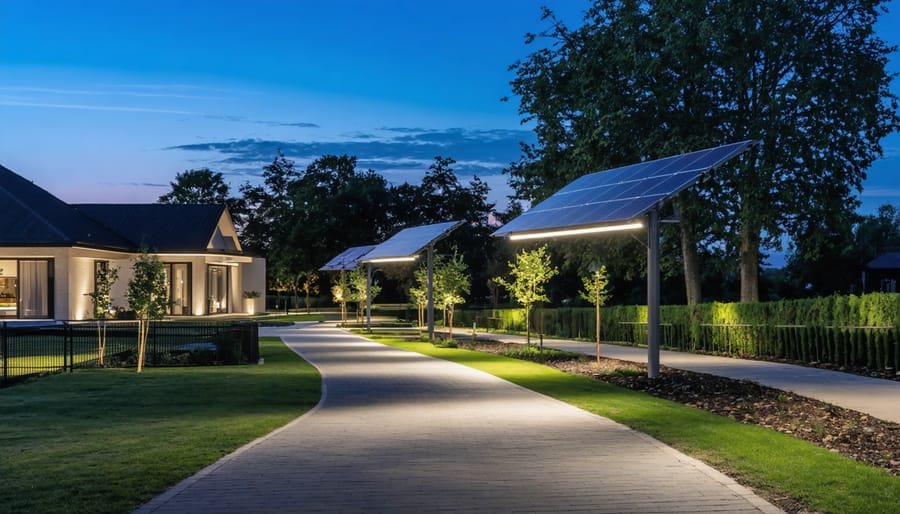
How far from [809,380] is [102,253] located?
3987 centimetres

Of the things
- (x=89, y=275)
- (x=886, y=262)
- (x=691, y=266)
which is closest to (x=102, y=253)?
(x=89, y=275)

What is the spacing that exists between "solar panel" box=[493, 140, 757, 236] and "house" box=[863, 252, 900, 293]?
49.6 meters

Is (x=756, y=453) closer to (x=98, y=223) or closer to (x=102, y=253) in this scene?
(x=102, y=253)

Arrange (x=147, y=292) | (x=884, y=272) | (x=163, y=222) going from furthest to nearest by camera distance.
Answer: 1. (x=884, y=272)
2. (x=163, y=222)
3. (x=147, y=292)

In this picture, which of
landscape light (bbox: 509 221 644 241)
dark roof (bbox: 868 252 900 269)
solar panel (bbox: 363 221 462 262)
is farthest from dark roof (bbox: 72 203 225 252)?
dark roof (bbox: 868 252 900 269)

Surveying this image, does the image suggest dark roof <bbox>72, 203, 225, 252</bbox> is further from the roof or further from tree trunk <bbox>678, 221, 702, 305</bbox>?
tree trunk <bbox>678, 221, 702, 305</bbox>

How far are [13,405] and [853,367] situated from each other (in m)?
17.3

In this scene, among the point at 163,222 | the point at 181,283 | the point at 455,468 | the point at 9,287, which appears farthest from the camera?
the point at 163,222

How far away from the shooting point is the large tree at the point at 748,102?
108 feet

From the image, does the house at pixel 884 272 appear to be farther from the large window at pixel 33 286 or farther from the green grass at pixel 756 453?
the green grass at pixel 756 453

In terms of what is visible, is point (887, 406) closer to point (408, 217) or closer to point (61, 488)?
point (61, 488)

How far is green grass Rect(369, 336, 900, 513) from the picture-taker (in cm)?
823

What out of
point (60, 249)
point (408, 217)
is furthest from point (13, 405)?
point (408, 217)

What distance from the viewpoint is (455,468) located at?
9.62 metres
